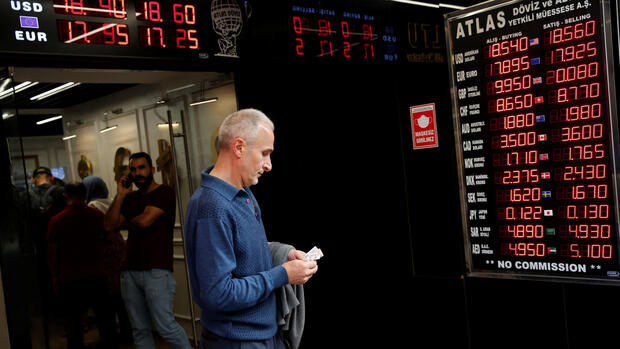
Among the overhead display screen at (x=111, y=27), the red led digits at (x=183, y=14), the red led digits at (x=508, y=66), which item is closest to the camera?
the overhead display screen at (x=111, y=27)

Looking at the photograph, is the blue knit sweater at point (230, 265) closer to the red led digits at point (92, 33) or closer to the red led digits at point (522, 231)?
the red led digits at point (92, 33)

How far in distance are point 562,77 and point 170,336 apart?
3104 millimetres

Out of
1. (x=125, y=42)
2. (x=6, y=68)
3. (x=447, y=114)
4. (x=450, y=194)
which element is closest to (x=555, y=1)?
(x=447, y=114)

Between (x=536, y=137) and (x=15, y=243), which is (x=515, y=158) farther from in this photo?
(x=15, y=243)

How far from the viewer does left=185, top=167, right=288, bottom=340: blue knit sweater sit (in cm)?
207

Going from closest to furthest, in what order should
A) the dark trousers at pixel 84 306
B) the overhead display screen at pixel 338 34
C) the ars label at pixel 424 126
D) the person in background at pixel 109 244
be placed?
the overhead display screen at pixel 338 34, the dark trousers at pixel 84 306, the ars label at pixel 424 126, the person in background at pixel 109 244

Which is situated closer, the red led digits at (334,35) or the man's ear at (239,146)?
the man's ear at (239,146)

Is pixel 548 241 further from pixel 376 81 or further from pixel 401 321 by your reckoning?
pixel 376 81

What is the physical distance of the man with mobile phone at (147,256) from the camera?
163 inches

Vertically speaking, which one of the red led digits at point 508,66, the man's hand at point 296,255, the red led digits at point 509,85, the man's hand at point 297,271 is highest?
the red led digits at point 508,66

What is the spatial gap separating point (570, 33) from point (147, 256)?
3.10m

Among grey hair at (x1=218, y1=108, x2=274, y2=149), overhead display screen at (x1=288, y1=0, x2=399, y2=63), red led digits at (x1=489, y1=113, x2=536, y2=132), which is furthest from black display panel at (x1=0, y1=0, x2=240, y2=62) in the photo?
red led digits at (x1=489, y1=113, x2=536, y2=132)

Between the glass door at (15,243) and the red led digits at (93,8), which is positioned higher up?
the red led digits at (93,8)

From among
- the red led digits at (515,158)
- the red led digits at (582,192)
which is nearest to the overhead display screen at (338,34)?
the red led digits at (515,158)
